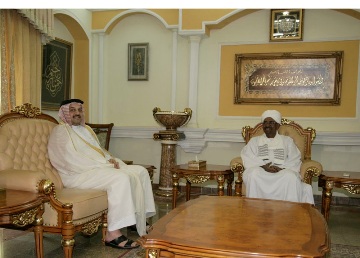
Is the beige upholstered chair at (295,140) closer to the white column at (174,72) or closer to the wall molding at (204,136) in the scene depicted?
the wall molding at (204,136)

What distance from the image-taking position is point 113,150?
6.48 metres

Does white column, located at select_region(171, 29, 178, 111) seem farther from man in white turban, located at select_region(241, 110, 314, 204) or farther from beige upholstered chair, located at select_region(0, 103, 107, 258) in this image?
beige upholstered chair, located at select_region(0, 103, 107, 258)

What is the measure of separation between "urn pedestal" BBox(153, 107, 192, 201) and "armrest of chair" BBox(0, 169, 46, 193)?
297 centimetres

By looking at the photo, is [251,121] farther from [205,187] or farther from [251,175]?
[251,175]

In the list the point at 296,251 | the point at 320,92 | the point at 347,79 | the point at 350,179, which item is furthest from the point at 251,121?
the point at 296,251

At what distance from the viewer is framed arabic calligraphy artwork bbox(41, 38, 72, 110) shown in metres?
5.58

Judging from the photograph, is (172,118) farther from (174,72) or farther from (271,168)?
(271,168)

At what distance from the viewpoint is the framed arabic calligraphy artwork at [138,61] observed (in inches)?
249

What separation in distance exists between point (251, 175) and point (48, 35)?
10.6 ft

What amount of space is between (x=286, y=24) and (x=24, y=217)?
465cm

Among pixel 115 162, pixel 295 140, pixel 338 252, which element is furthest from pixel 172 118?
pixel 338 252

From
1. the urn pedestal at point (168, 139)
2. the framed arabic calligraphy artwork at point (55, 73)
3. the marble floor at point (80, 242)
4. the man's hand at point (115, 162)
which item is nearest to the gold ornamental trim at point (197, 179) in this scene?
the marble floor at point (80, 242)

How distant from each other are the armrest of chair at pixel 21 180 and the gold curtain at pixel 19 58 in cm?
187

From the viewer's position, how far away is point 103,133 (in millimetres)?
6098
